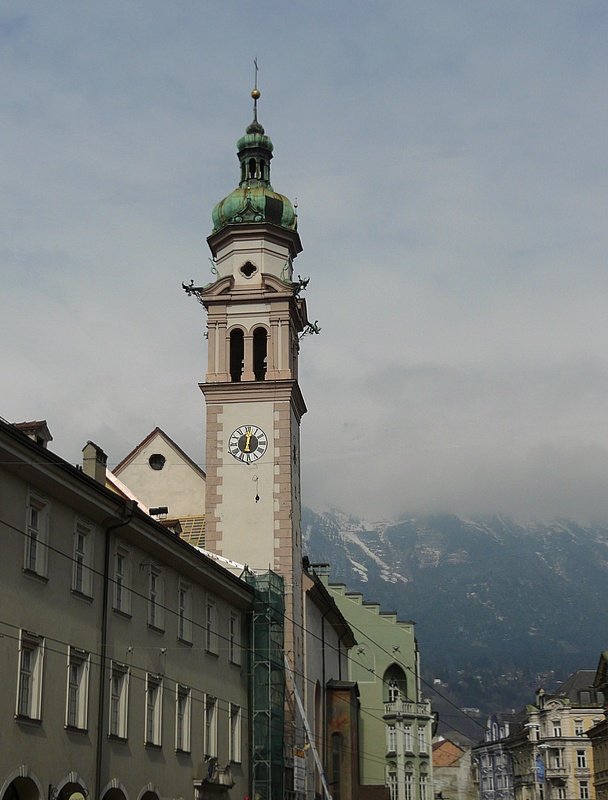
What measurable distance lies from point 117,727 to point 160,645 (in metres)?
4.30

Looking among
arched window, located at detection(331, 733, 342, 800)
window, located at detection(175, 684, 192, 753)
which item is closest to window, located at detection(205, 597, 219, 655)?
window, located at detection(175, 684, 192, 753)

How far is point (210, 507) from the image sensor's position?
57.5m

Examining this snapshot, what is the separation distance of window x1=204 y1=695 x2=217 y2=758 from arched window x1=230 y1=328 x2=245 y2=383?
1911cm

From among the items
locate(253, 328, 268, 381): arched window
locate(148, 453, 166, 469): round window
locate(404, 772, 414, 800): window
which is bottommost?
locate(404, 772, 414, 800): window

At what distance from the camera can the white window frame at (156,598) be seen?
39.8 m

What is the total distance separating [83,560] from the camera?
34938 millimetres

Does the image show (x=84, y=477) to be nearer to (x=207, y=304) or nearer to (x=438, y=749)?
(x=207, y=304)

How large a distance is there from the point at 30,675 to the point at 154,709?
29.6 ft

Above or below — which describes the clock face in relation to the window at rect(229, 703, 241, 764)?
above

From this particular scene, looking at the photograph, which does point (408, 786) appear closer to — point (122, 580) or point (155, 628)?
point (155, 628)

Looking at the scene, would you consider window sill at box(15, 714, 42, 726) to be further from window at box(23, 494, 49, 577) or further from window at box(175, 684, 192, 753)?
window at box(175, 684, 192, 753)

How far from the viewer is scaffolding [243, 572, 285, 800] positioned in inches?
1943

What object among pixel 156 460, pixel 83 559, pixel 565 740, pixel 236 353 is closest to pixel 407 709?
pixel 156 460

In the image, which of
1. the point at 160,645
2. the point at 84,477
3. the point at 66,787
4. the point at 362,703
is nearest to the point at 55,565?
the point at 84,477
